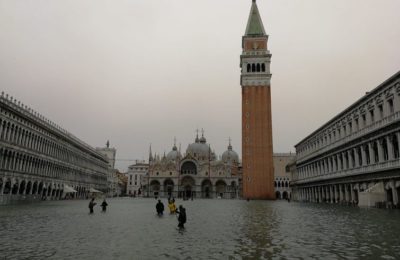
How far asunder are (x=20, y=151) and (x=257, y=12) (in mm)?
59260

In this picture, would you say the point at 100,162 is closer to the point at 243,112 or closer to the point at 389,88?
the point at 243,112

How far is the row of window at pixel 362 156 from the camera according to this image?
2797 centimetres

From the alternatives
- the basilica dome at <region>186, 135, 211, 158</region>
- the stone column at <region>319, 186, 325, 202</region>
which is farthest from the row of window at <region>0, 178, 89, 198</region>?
the basilica dome at <region>186, 135, 211, 158</region>

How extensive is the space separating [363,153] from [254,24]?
173ft

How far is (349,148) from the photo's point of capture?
1457 inches

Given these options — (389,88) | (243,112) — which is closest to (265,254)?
(389,88)

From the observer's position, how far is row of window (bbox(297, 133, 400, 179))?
28.0 metres

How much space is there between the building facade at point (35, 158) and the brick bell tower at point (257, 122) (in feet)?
107

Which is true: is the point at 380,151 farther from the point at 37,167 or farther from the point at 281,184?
the point at 281,184

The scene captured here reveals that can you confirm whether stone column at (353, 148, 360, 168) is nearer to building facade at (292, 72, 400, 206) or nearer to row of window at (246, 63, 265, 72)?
building facade at (292, 72, 400, 206)

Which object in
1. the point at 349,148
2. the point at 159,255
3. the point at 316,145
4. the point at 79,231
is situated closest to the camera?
the point at 159,255

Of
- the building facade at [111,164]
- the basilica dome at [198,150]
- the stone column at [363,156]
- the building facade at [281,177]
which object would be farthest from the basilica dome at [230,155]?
the stone column at [363,156]

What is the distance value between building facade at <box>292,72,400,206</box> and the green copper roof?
35191mm

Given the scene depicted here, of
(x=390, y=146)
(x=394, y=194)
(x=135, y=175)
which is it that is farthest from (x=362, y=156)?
(x=135, y=175)
